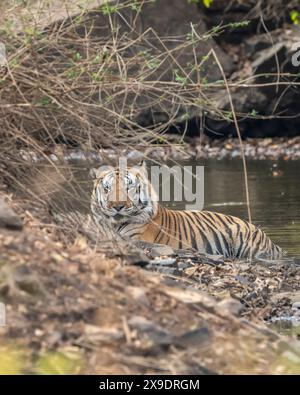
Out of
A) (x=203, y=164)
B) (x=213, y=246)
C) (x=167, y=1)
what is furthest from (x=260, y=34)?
(x=213, y=246)

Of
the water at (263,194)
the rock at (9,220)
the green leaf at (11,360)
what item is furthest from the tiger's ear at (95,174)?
the green leaf at (11,360)

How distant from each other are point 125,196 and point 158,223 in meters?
0.43

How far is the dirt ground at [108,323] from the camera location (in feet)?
19.5

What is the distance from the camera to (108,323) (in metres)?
6.12

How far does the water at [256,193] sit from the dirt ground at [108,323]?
4.20 feet

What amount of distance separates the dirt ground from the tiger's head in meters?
3.84

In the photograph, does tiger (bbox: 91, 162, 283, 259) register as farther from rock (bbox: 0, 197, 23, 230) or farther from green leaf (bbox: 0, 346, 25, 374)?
green leaf (bbox: 0, 346, 25, 374)

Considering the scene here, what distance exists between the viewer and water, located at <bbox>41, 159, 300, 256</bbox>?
898 cm

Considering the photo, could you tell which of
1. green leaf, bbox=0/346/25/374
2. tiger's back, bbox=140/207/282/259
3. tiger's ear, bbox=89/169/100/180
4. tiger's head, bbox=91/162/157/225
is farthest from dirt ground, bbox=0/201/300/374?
tiger's back, bbox=140/207/282/259

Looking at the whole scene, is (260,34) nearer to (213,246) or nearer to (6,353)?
(213,246)

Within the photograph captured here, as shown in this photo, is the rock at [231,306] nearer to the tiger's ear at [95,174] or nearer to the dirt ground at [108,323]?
the dirt ground at [108,323]

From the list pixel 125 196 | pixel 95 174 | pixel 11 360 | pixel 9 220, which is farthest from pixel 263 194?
pixel 11 360

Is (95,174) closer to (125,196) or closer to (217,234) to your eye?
(125,196)

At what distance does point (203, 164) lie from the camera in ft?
64.9
